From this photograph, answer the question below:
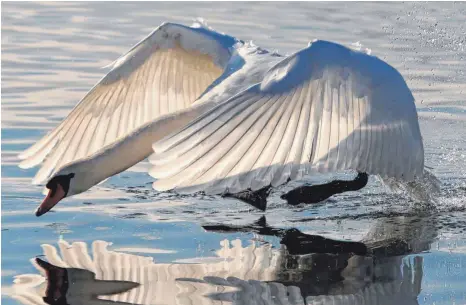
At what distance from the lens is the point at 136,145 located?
8.38m

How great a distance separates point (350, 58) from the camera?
7.93 m

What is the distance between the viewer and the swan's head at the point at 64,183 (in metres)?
8.18

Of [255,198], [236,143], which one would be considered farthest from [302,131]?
[255,198]

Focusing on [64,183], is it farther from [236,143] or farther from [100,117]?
[100,117]

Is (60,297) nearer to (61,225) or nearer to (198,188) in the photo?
(198,188)

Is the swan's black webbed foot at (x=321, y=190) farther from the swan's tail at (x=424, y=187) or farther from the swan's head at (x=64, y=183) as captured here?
the swan's head at (x=64, y=183)

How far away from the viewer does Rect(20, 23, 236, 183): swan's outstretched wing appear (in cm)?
974

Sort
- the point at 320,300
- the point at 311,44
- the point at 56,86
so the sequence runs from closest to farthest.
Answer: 1. the point at 320,300
2. the point at 311,44
3. the point at 56,86

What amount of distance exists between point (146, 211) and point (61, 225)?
0.66 meters

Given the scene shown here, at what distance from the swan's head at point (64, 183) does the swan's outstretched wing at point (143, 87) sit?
51.5 inches

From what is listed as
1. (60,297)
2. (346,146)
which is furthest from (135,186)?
(60,297)

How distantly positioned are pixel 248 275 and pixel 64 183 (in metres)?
1.53

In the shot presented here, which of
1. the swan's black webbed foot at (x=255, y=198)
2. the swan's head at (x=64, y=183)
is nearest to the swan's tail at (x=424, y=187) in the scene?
the swan's black webbed foot at (x=255, y=198)

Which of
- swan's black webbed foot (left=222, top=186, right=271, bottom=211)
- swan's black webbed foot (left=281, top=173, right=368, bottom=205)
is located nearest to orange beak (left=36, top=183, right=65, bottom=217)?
swan's black webbed foot (left=222, top=186, right=271, bottom=211)
